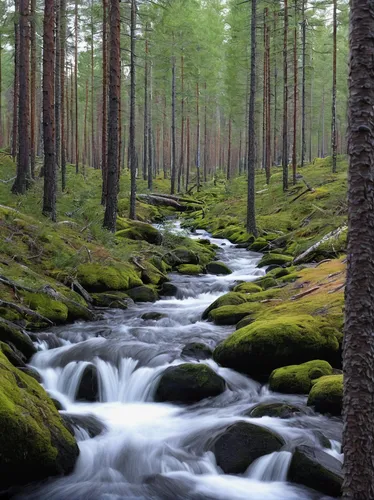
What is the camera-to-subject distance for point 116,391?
7.61 m

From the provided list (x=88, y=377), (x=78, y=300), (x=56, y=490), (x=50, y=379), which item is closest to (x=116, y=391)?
(x=88, y=377)

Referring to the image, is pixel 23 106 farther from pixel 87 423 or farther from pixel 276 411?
pixel 276 411

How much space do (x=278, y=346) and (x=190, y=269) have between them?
817 cm

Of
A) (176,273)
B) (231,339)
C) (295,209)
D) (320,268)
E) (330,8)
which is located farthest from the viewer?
(330,8)

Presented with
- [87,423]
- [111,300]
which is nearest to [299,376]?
[87,423]

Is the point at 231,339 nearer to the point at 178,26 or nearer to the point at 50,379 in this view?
the point at 50,379

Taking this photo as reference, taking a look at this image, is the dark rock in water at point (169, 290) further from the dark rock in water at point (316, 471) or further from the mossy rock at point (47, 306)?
the dark rock in water at point (316, 471)

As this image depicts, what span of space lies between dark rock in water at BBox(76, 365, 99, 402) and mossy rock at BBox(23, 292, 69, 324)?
6.48 feet

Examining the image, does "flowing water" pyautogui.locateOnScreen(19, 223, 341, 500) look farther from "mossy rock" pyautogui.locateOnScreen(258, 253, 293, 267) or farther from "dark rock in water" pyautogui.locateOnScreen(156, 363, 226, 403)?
"mossy rock" pyautogui.locateOnScreen(258, 253, 293, 267)

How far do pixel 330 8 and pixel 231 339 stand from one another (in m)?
27.6

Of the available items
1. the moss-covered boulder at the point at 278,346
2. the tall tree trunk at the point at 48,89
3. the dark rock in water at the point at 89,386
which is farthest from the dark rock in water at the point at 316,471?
the tall tree trunk at the point at 48,89

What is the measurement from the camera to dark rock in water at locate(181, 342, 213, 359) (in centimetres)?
847

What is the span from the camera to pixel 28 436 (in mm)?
4773

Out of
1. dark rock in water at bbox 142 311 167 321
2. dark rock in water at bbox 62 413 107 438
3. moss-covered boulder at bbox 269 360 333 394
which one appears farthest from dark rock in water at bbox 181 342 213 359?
dark rock in water at bbox 62 413 107 438
